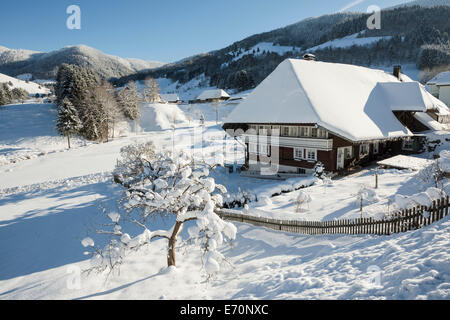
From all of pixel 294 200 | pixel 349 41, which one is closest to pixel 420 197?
pixel 294 200

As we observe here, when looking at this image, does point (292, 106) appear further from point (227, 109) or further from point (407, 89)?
point (227, 109)

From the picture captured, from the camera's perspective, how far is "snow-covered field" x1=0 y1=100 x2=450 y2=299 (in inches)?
231

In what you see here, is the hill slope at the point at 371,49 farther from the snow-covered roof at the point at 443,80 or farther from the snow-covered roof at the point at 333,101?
the snow-covered roof at the point at 333,101

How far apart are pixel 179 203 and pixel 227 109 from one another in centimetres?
7233

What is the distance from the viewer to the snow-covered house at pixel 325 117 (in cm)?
1959

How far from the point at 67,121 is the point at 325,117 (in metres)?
44.2

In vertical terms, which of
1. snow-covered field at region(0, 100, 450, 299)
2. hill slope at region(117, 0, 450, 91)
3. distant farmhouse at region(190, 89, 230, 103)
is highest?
hill slope at region(117, 0, 450, 91)

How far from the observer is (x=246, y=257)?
988cm

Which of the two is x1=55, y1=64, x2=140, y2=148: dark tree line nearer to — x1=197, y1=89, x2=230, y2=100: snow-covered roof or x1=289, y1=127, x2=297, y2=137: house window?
x1=289, y1=127, x2=297, y2=137: house window

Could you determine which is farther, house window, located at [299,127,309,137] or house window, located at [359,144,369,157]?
house window, located at [359,144,369,157]

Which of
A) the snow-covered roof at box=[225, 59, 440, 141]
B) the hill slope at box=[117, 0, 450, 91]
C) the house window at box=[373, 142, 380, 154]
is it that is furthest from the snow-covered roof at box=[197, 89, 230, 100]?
the house window at box=[373, 142, 380, 154]

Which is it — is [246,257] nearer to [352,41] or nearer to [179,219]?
[179,219]

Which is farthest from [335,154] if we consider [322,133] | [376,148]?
[376,148]

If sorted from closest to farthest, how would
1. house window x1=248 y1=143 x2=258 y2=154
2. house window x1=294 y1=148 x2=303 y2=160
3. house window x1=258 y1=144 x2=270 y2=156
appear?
house window x1=294 y1=148 x2=303 y2=160 → house window x1=258 y1=144 x2=270 y2=156 → house window x1=248 y1=143 x2=258 y2=154
